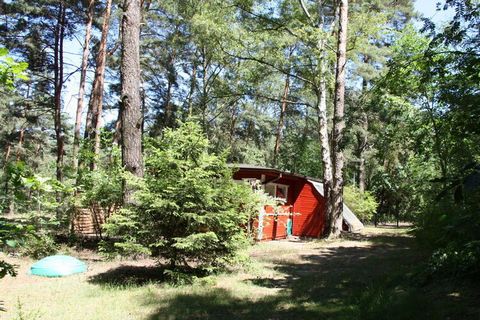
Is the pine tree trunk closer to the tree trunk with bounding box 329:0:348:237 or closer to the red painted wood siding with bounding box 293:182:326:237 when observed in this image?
the red painted wood siding with bounding box 293:182:326:237

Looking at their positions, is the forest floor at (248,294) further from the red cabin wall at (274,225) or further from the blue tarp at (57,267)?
the red cabin wall at (274,225)

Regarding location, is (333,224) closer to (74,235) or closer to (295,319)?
(74,235)

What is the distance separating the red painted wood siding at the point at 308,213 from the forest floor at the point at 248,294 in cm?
982

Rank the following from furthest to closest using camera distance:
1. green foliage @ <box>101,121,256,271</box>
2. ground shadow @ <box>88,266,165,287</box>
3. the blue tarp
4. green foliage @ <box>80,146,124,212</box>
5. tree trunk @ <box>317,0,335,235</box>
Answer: tree trunk @ <box>317,0,335,235</box>, green foliage @ <box>80,146,124,212</box>, the blue tarp, ground shadow @ <box>88,266,165,287</box>, green foliage @ <box>101,121,256,271</box>

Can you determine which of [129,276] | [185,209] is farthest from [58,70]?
[185,209]

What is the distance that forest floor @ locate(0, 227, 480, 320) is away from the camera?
4.84m

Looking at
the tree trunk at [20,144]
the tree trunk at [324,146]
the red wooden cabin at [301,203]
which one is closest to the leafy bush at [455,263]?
the tree trunk at [324,146]

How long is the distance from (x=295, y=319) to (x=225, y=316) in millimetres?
911

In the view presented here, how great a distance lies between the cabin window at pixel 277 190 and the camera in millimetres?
18531

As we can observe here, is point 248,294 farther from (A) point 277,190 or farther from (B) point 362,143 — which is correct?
(B) point 362,143

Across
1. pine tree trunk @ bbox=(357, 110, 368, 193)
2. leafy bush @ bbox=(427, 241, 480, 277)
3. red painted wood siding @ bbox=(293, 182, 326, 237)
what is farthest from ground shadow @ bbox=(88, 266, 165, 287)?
pine tree trunk @ bbox=(357, 110, 368, 193)

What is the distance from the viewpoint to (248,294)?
21.4 feet

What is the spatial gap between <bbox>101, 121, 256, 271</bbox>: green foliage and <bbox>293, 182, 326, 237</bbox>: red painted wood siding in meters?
12.0

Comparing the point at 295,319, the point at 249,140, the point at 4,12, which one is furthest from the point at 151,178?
the point at 249,140
